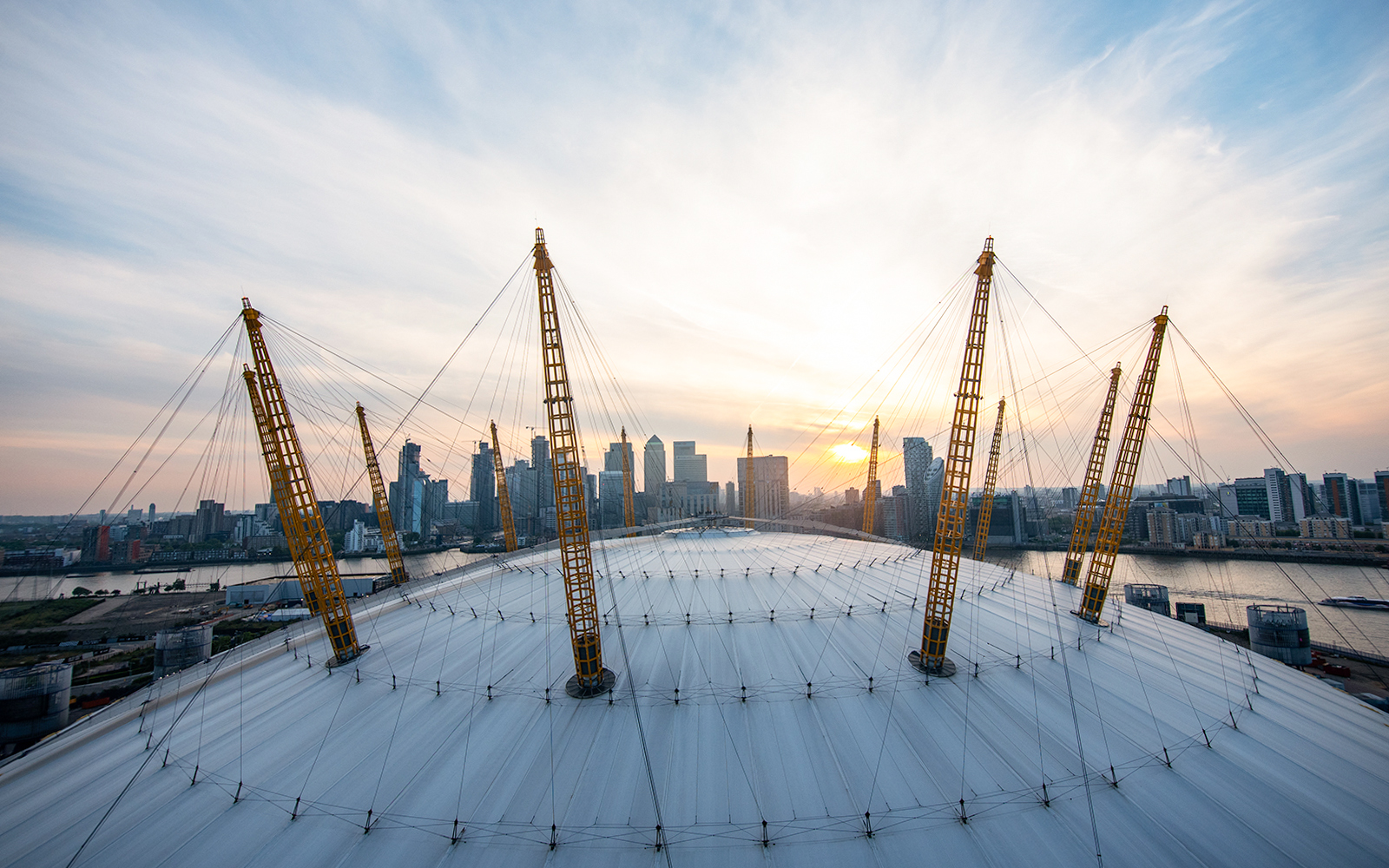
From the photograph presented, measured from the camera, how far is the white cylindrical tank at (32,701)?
110 ft

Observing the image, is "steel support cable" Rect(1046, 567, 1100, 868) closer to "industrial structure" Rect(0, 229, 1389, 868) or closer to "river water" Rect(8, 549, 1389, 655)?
"industrial structure" Rect(0, 229, 1389, 868)

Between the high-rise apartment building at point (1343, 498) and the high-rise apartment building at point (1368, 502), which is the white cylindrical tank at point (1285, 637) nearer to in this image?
the high-rise apartment building at point (1343, 498)

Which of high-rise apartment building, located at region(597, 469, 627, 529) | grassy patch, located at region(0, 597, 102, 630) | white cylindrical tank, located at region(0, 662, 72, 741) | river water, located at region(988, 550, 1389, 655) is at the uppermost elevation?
high-rise apartment building, located at region(597, 469, 627, 529)

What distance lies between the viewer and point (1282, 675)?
20203 millimetres

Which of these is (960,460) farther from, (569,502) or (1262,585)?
(1262,585)

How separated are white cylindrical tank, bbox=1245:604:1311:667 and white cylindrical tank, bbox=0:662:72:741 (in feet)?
311

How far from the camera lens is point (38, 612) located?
260 feet

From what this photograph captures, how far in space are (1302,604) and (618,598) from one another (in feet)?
355

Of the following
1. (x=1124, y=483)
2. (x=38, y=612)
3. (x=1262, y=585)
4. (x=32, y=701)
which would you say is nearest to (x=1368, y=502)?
(x=1262, y=585)

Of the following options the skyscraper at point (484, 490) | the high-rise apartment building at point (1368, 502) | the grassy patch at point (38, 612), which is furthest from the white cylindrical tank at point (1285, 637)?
the high-rise apartment building at point (1368, 502)

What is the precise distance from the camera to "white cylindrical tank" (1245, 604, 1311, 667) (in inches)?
1665

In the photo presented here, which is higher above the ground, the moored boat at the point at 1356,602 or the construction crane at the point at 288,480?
the construction crane at the point at 288,480

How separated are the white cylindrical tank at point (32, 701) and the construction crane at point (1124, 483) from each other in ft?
221

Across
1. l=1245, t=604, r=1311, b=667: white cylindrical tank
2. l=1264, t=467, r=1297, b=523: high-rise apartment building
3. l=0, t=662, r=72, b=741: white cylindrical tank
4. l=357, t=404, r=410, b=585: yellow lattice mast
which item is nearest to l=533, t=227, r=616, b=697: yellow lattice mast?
l=357, t=404, r=410, b=585: yellow lattice mast
